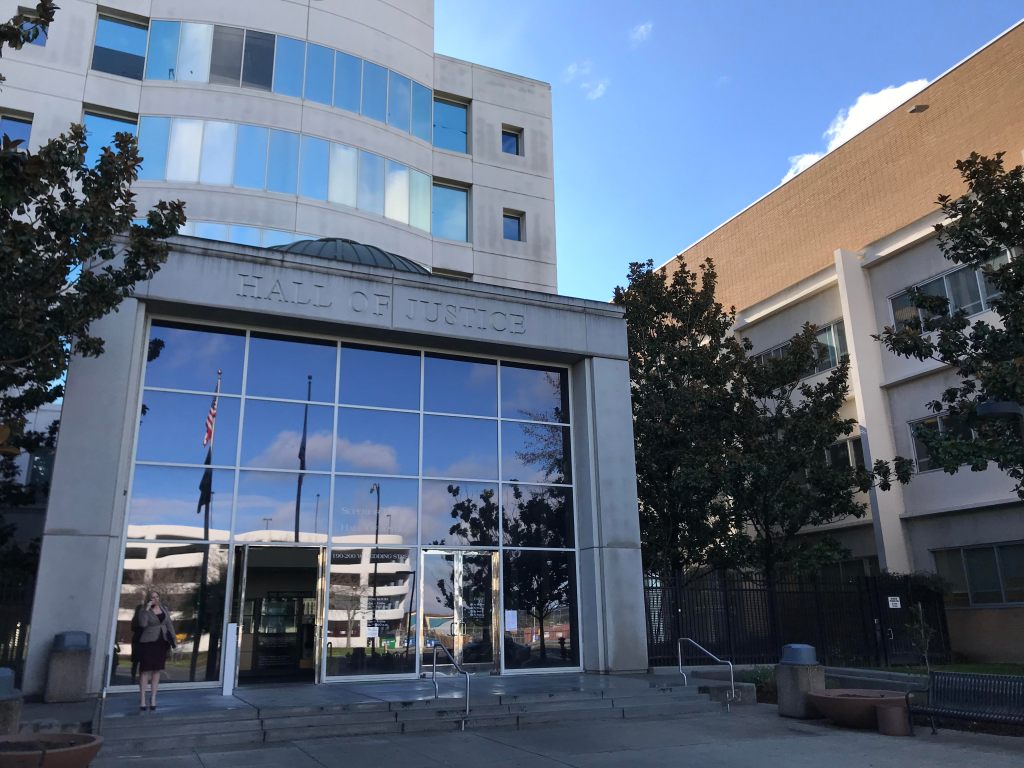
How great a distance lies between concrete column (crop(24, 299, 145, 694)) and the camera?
43.2 ft

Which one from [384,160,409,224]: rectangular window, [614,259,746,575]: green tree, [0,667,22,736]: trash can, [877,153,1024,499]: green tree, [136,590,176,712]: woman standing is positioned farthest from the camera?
[614,259,746,575]: green tree

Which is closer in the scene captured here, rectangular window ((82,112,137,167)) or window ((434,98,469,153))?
rectangular window ((82,112,137,167))

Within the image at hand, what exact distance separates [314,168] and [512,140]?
7465mm

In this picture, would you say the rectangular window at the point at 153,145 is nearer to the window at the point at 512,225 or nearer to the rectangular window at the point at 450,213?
the rectangular window at the point at 450,213

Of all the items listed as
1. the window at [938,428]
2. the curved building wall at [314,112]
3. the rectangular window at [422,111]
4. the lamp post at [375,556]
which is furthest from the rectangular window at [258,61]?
the window at [938,428]

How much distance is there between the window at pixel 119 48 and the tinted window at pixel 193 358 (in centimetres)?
1051

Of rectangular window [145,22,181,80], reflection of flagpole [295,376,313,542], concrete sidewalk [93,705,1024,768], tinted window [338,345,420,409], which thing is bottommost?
concrete sidewalk [93,705,1024,768]

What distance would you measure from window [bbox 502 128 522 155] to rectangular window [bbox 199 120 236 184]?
29.0 ft

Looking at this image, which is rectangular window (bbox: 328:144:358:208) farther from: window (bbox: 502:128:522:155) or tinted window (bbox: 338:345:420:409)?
tinted window (bbox: 338:345:420:409)

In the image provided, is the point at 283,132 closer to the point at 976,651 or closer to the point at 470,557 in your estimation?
the point at 470,557

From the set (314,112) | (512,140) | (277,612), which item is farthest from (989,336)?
(314,112)

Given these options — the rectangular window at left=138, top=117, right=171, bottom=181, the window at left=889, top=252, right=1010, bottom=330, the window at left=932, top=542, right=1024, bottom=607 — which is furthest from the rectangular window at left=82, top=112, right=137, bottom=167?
the window at left=932, top=542, right=1024, bottom=607

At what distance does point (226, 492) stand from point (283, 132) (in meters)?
11.6

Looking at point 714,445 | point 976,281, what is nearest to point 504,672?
point 714,445
